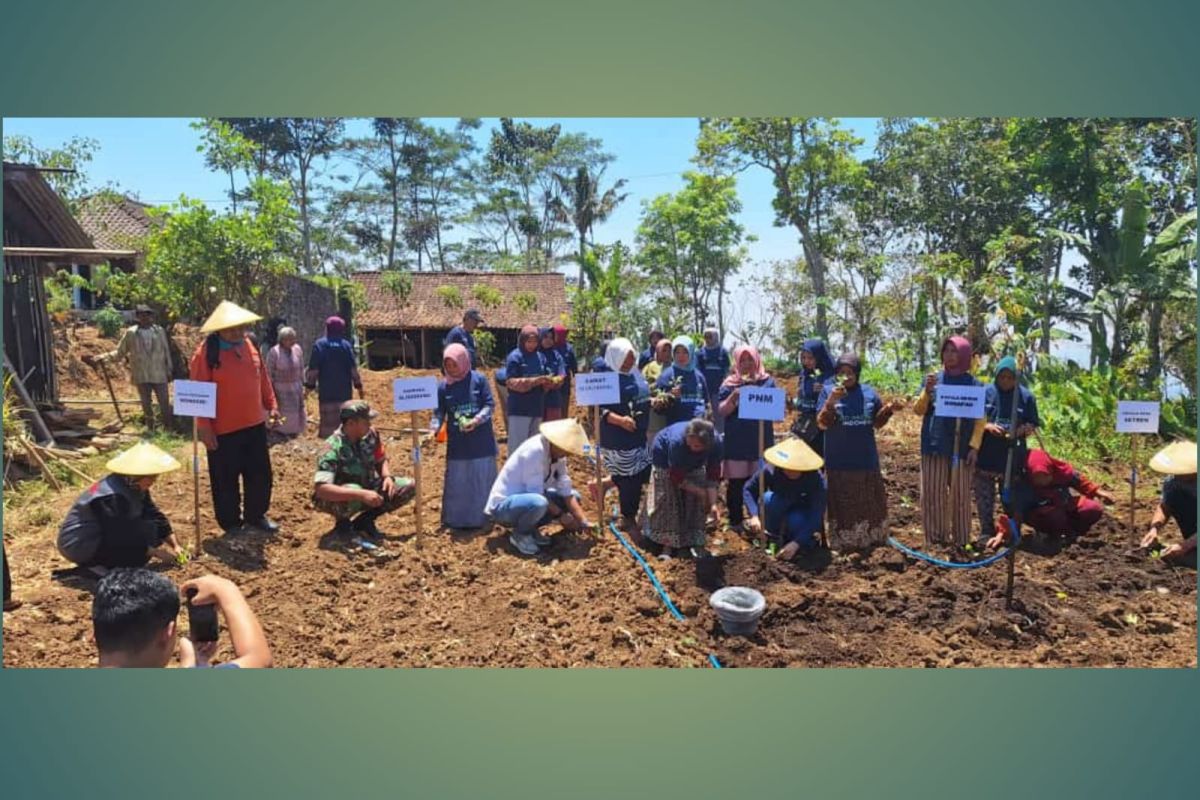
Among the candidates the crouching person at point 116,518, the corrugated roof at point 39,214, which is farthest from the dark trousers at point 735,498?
the corrugated roof at point 39,214

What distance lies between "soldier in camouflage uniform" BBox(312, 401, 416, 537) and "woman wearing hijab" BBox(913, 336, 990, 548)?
3451mm

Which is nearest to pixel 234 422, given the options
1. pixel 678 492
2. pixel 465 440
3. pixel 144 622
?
pixel 465 440

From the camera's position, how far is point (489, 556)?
5.09 meters

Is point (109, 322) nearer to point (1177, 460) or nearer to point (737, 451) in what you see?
point (737, 451)

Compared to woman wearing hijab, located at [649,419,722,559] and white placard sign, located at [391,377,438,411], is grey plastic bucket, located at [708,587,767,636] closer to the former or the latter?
woman wearing hijab, located at [649,419,722,559]

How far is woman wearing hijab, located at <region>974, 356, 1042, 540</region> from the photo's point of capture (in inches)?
196

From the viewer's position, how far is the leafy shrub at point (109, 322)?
13.4 metres

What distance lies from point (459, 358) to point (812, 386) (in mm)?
2376

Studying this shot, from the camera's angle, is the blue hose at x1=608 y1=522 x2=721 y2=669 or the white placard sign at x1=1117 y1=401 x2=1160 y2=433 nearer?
the blue hose at x1=608 y1=522 x2=721 y2=669

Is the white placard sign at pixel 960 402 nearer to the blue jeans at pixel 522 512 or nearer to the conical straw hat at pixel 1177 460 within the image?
the conical straw hat at pixel 1177 460

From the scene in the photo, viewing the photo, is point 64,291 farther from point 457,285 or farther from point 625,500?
point 625,500

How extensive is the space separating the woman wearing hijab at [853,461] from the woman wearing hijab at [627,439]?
126 centimetres

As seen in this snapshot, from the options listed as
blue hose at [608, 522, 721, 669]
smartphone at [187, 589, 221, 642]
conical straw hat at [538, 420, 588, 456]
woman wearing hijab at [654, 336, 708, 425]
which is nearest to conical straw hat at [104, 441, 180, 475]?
smartphone at [187, 589, 221, 642]

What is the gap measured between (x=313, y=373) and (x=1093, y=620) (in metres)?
6.51
